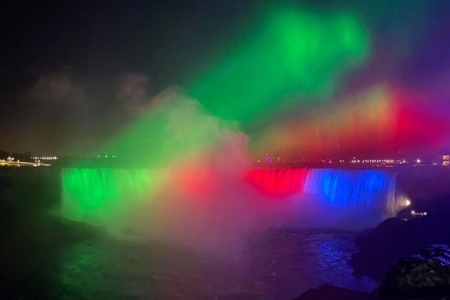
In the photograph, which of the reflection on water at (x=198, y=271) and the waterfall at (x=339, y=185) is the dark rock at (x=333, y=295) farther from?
the waterfall at (x=339, y=185)

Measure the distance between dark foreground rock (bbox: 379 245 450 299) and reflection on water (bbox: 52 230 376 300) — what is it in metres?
6.65

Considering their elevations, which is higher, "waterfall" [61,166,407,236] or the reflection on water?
"waterfall" [61,166,407,236]

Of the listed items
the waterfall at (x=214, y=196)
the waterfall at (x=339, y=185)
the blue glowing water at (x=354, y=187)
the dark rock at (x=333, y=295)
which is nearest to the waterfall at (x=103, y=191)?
the waterfall at (x=214, y=196)

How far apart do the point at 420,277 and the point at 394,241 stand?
10.7 metres

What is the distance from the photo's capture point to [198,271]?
1489 centimetres

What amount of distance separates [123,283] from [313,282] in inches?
245

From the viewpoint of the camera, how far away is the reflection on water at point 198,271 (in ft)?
42.0

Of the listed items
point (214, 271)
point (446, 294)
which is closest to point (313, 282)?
point (214, 271)

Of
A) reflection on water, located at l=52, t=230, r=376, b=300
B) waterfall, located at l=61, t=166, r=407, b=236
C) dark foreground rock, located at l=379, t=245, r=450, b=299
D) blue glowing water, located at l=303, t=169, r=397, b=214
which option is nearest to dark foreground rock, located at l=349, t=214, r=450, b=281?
reflection on water, located at l=52, t=230, r=376, b=300

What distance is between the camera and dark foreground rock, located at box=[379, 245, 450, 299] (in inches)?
222

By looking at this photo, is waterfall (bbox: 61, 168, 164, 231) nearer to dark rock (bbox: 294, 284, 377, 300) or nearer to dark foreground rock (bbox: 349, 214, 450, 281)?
dark foreground rock (bbox: 349, 214, 450, 281)

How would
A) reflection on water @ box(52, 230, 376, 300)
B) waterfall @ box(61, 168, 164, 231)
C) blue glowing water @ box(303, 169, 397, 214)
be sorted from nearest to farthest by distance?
reflection on water @ box(52, 230, 376, 300), blue glowing water @ box(303, 169, 397, 214), waterfall @ box(61, 168, 164, 231)

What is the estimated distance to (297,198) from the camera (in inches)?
1230

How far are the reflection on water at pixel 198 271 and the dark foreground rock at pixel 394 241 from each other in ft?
2.09
